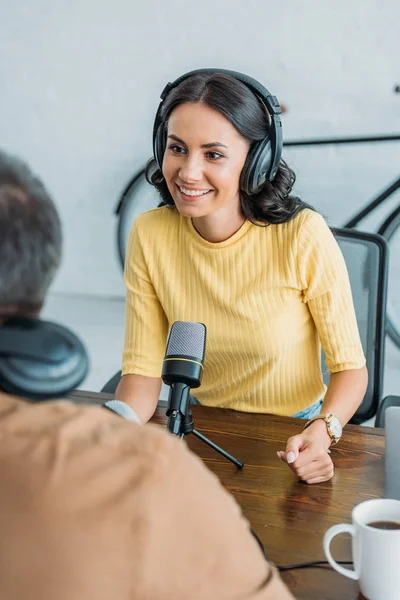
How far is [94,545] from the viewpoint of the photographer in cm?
53

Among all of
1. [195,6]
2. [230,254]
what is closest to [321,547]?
[230,254]

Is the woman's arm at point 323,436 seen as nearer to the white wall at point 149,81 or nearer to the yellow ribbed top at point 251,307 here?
the yellow ribbed top at point 251,307

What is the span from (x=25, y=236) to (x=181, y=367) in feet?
1.63

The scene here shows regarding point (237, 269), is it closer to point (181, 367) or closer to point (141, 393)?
point (141, 393)

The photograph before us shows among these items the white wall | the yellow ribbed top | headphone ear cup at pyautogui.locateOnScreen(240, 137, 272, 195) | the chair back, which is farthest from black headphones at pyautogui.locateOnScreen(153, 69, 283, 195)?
the white wall

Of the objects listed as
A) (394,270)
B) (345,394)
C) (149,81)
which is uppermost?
(149,81)

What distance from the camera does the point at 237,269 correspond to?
1592mm

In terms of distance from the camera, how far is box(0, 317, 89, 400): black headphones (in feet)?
1.99

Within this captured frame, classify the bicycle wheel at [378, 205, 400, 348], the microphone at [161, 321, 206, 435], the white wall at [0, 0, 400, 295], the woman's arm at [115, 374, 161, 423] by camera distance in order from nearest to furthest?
the microphone at [161, 321, 206, 435]
the woman's arm at [115, 374, 161, 423]
the bicycle wheel at [378, 205, 400, 348]
the white wall at [0, 0, 400, 295]

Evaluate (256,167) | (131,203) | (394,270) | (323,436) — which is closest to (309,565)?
(323,436)

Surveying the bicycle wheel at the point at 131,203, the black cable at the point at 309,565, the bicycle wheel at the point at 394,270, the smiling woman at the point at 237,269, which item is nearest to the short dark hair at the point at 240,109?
the smiling woman at the point at 237,269

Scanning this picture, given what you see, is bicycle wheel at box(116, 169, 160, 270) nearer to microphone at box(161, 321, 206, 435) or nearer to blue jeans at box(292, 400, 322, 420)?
blue jeans at box(292, 400, 322, 420)

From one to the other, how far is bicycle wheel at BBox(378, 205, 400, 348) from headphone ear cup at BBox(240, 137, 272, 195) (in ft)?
5.59

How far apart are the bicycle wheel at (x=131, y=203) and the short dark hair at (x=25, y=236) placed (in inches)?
117
